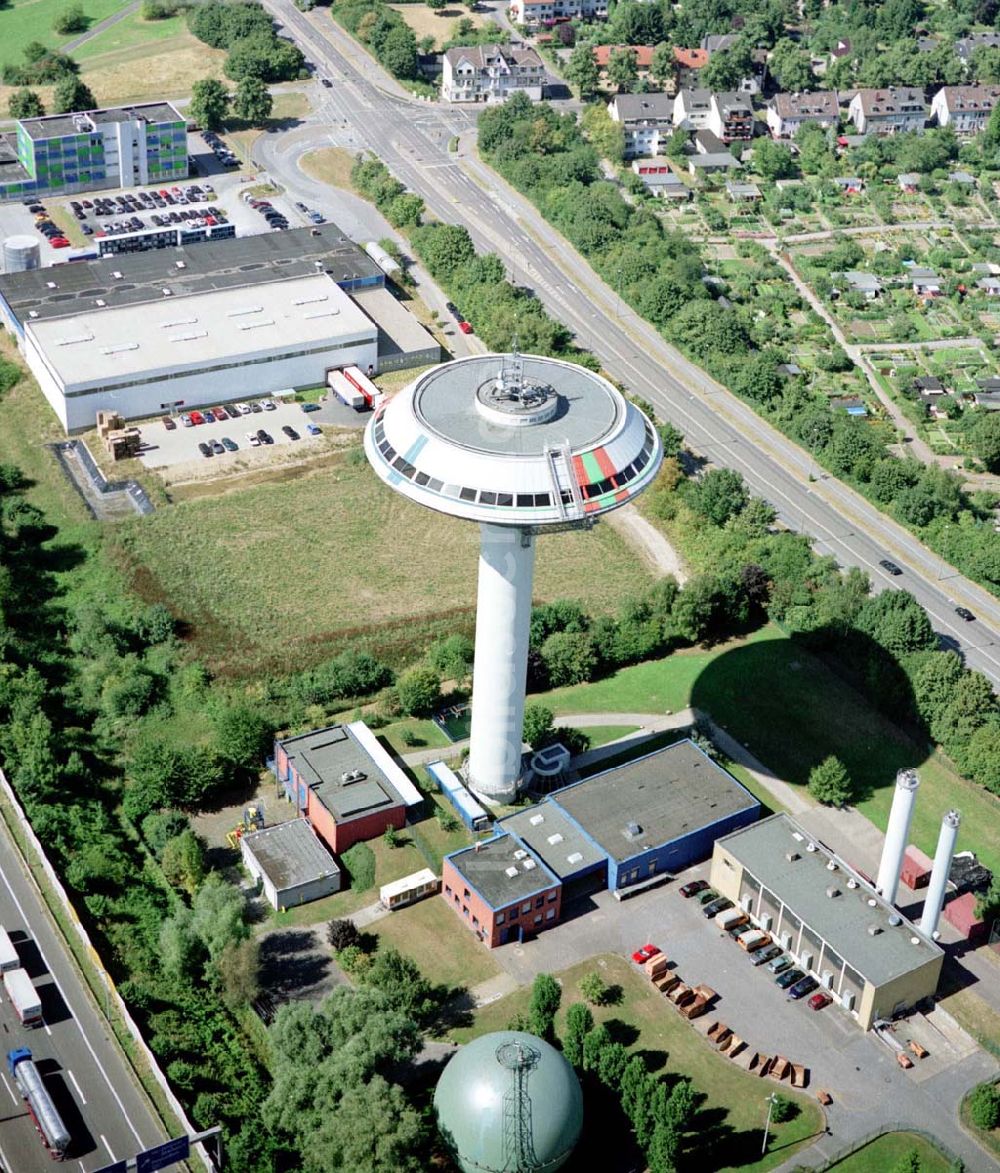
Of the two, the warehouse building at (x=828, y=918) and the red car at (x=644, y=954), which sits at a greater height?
the warehouse building at (x=828, y=918)

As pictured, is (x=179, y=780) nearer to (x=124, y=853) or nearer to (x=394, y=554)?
(x=124, y=853)

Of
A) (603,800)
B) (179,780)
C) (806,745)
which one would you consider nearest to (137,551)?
(179,780)

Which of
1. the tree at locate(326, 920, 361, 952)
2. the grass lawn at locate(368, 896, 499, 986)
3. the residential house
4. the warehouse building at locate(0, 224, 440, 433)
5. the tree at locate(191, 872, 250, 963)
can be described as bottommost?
the grass lawn at locate(368, 896, 499, 986)

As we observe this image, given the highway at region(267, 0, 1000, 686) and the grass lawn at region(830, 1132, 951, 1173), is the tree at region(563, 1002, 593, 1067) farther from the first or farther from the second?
the highway at region(267, 0, 1000, 686)

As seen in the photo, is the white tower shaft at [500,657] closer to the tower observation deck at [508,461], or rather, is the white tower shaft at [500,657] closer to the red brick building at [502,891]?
the tower observation deck at [508,461]

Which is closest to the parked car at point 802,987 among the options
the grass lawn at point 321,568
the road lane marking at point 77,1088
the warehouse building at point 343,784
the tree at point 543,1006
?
the tree at point 543,1006

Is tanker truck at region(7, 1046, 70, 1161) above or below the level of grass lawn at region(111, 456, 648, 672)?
above

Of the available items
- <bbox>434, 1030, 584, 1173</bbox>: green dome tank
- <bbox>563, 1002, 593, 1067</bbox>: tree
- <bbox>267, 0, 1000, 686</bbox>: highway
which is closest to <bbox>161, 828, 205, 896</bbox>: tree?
<bbox>434, 1030, 584, 1173</bbox>: green dome tank
